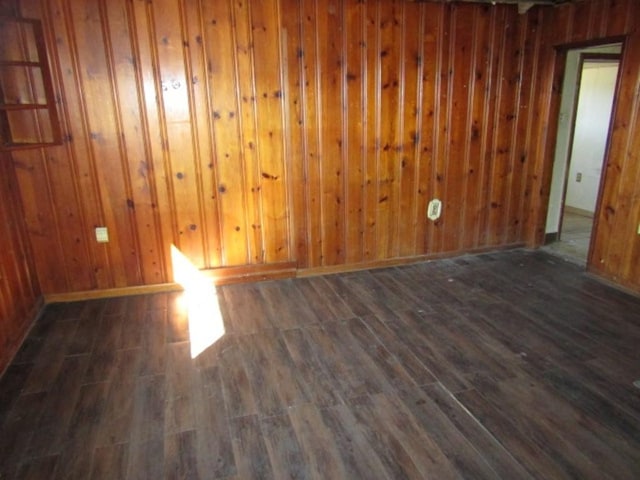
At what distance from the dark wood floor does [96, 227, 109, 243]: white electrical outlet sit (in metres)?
0.49

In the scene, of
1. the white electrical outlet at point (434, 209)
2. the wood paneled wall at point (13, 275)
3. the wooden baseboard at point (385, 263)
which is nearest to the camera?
the wood paneled wall at point (13, 275)

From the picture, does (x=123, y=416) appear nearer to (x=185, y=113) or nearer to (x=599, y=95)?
(x=185, y=113)

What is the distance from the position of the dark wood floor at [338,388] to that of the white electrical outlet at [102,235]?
49cm

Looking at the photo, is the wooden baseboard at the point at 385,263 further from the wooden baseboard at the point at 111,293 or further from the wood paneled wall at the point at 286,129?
the wooden baseboard at the point at 111,293

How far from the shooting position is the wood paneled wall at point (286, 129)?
3.19 metres

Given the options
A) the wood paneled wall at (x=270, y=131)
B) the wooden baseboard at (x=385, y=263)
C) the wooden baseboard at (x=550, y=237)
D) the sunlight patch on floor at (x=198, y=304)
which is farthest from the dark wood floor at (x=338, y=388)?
the wooden baseboard at (x=550, y=237)

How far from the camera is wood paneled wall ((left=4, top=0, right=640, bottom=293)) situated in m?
3.19

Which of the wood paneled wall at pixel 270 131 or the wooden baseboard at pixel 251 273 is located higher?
the wood paneled wall at pixel 270 131

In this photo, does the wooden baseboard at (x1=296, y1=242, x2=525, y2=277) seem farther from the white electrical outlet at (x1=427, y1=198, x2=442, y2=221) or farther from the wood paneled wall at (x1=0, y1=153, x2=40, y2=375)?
the wood paneled wall at (x1=0, y1=153, x2=40, y2=375)

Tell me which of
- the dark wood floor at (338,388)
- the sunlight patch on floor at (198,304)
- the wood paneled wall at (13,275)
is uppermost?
the wood paneled wall at (13,275)

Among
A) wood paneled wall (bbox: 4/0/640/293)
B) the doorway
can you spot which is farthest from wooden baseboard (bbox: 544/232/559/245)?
wood paneled wall (bbox: 4/0/640/293)

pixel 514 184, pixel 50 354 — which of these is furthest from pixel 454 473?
pixel 514 184

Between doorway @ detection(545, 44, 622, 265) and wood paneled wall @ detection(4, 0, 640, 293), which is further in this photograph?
doorway @ detection(545, 44, 622, 265)

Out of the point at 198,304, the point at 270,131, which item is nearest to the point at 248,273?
the point at 198,304
